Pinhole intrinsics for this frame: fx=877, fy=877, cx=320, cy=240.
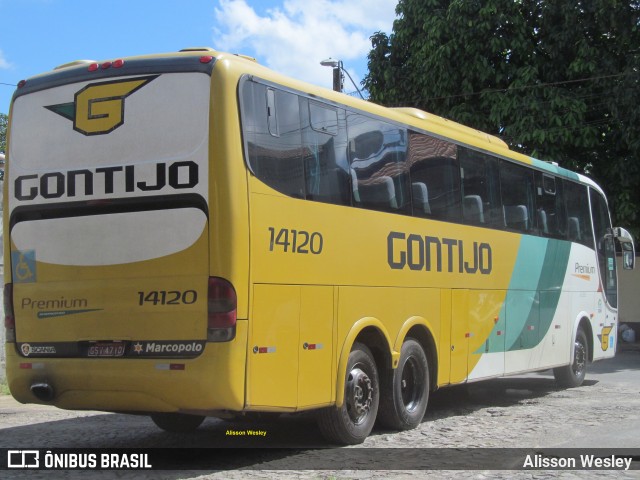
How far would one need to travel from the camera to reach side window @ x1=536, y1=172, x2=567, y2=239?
13.1 meters

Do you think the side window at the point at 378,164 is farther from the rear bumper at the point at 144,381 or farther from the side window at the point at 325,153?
the rear bumper at the point at 144,381

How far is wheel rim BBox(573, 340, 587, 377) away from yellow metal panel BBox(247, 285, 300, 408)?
8.18m

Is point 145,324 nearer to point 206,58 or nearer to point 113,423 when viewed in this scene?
point 206,58

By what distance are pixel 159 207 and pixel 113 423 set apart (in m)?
4.19

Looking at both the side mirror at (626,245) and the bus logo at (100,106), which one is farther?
the side mirror at (626,245)

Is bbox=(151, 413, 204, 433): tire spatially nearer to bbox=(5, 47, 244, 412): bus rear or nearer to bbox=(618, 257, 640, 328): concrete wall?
bbox=(5, 47, 244, 412): bus rear

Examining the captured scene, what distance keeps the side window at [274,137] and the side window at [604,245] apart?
8883 mm

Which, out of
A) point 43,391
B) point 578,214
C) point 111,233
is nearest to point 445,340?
point 111,233

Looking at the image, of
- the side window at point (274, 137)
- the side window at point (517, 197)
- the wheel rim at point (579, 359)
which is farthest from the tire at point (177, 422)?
the wheel rim at point (579, 359)

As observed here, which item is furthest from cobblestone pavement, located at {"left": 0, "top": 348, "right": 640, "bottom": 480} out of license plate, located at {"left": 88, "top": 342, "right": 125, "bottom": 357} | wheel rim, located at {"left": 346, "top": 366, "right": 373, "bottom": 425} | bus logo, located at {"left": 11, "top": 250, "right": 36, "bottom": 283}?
bus logo, located at {"left": 11, "top": 250, "right": 36, "bottom": 283}

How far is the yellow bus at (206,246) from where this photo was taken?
700cm

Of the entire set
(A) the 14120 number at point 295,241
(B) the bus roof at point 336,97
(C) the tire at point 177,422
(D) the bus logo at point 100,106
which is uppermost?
(B) the bus roof at point 336,97

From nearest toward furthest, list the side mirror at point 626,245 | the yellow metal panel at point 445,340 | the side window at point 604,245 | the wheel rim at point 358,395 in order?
the wheel rim at point 358,395
the yellow metal panel at point 445,340
the side window at point 604,245
the side mirror at point 626,245

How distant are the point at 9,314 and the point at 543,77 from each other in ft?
57.5
